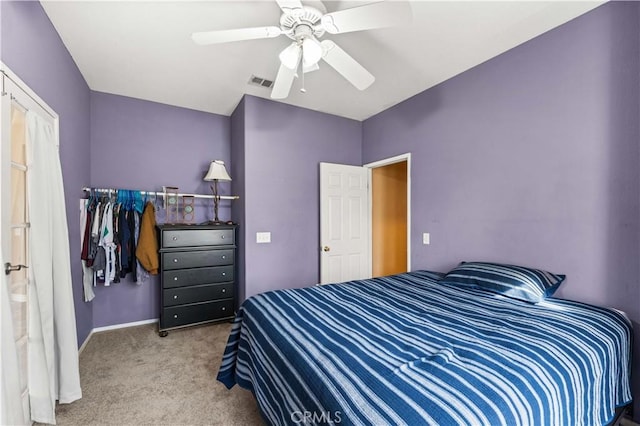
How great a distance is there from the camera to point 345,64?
1.90 metres

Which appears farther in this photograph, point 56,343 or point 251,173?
point 251,173

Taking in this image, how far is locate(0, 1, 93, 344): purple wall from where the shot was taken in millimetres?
1512

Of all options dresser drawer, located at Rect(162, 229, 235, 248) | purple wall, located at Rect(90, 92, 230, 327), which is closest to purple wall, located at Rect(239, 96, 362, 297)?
dresser drawer, located at Rect(162, 229, 235, 248)

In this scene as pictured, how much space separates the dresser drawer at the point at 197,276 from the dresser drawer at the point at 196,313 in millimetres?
250

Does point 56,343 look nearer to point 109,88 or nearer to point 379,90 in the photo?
point 109,88

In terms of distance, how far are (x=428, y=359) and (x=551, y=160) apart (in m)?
1.90

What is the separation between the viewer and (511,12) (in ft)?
6.19

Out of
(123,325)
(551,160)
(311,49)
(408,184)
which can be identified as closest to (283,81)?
(311,49)

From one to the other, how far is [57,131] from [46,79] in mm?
353

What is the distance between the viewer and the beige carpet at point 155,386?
176 centimetres

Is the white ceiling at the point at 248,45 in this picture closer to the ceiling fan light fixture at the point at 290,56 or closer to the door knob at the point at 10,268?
the ceiling fan light fixture at the point at 290,56

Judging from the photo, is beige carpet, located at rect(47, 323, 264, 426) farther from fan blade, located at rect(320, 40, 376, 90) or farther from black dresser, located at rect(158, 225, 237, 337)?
fan blade, located at rect(320, 40, 376, 90)

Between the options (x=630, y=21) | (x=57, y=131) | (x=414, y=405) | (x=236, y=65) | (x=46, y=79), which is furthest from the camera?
(x=236, y=65)

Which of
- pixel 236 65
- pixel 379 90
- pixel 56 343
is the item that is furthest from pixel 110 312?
pixel 379 90
